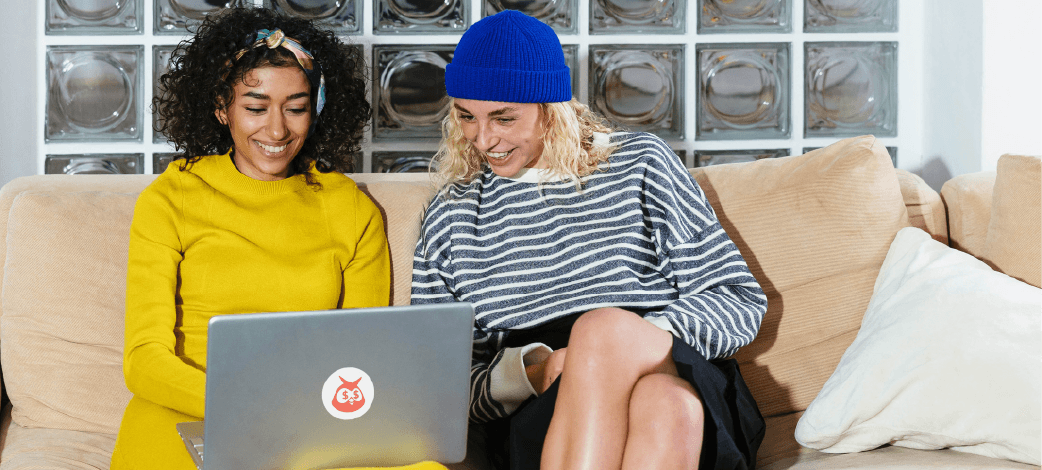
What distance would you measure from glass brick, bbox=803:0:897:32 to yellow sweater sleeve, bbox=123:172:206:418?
4.97ft

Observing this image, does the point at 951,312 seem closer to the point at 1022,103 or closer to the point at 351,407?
the point at 1022,103

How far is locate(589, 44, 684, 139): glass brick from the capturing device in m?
1.94

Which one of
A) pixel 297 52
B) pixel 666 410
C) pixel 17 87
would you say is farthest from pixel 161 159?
pixel 666 410

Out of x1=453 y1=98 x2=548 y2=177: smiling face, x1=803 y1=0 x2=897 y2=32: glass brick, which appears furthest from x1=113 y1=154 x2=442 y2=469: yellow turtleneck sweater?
x1=803 y1=0 x2=897 y2=32: glass brick

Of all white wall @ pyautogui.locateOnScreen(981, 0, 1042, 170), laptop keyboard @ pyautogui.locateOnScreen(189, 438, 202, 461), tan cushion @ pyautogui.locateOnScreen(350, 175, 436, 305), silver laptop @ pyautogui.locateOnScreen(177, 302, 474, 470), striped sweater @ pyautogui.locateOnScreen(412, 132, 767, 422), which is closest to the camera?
silver laptop @ pyautogui.locateOnScreen(177, 302, 474, 470)

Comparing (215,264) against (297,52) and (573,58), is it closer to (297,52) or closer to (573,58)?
(297,52)

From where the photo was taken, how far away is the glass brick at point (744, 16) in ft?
6.39

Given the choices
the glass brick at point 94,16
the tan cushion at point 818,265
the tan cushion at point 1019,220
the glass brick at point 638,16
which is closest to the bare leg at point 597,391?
the tan cushion at point 818,265

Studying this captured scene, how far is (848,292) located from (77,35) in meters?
1.79

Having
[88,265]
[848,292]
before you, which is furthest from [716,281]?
[88,265]

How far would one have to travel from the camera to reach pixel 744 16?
1.96 meters

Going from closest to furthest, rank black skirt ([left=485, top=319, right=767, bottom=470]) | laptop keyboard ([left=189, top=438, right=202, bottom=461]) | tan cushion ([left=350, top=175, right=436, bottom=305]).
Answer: laptop keyboard ([left=189, top=438, right=202, bottom=461]) → black skirt ([left=485, top=319, right=767, bottom=470]) → tan cushion ([left=350, top=175, right=436, bottom=305])

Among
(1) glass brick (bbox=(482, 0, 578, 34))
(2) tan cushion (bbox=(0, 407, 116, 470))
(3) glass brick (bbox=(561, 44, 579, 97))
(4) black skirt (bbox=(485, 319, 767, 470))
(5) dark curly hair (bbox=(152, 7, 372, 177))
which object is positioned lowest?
(2) tan cushion (bbox=(0, 407, 116, 470))

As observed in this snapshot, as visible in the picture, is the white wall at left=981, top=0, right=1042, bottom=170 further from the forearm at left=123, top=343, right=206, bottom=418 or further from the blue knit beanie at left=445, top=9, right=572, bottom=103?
the forearm at left=123, top=343, right=206, bottom=418
